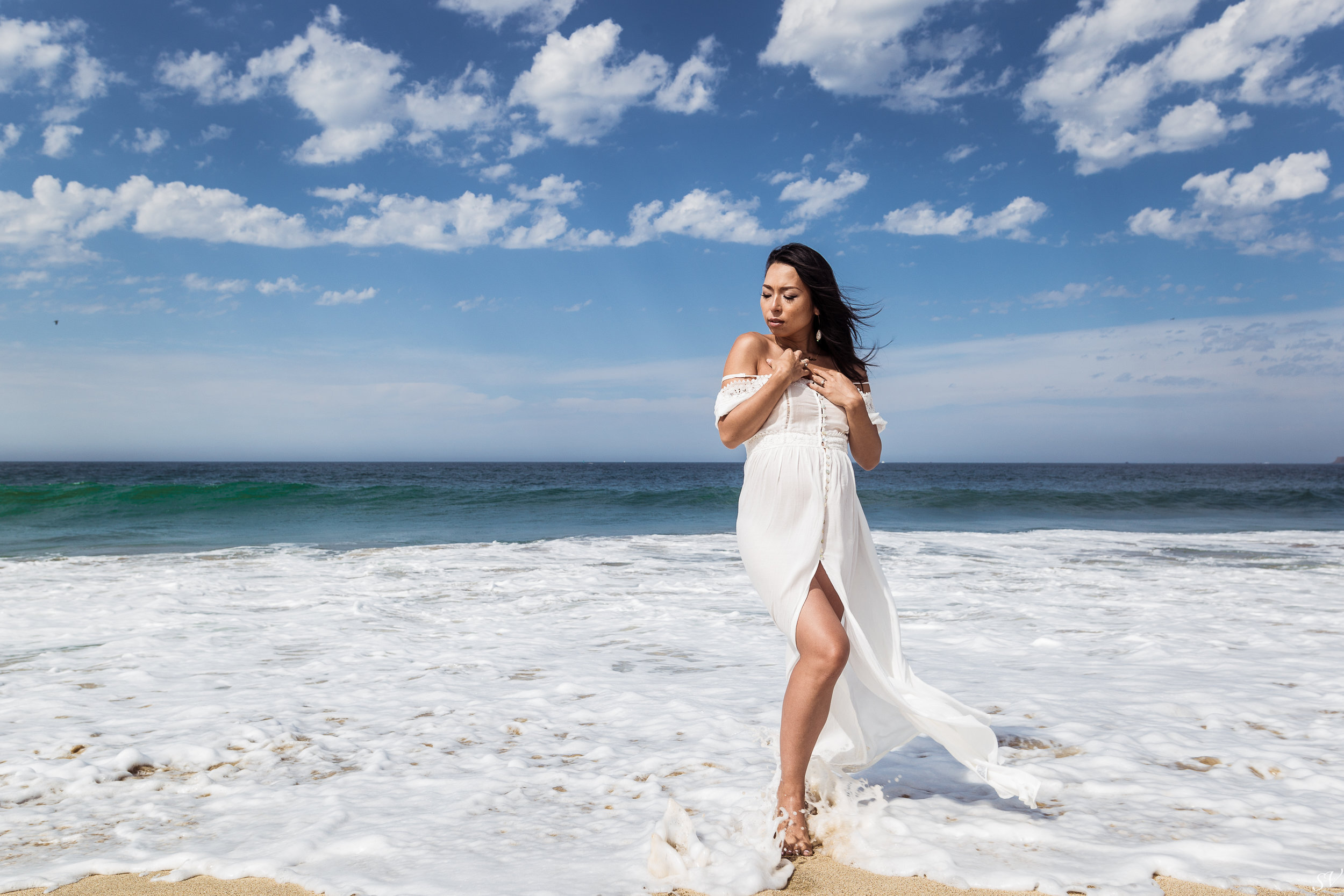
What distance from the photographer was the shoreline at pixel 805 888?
7.92ft

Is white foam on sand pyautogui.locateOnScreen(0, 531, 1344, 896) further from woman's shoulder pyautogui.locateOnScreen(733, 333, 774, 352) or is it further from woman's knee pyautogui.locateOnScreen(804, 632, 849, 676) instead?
woman's shoulder pyautogui.locateOnScreen(733, 333, 774, 352)

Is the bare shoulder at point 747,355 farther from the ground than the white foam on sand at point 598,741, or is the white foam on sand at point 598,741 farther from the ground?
the bare shoulder at point 747,355

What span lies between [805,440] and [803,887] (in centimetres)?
152

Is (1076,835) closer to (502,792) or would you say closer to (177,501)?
(502,792)

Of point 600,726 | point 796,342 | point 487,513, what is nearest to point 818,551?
point 796,342

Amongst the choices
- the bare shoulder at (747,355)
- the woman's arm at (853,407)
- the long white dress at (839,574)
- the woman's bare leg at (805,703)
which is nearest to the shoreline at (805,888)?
the woman's bare leg at (805,703)

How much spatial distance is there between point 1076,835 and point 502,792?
2.30 metres

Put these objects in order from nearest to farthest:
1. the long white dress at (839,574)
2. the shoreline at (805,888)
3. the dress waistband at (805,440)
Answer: the shoreline at (805,888), the long white dress at (839,574), the dress waistband at (805,440)

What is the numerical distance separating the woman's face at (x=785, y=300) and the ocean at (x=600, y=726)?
71.4 inches

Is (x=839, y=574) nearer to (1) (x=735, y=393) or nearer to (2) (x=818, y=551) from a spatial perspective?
(2) (x=818, y=551)

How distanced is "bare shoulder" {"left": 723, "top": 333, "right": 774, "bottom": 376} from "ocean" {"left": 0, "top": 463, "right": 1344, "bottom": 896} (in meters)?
1.65

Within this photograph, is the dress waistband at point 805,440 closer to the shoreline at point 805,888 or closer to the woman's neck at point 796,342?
the woman's neck at point 796,342

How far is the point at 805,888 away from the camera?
95.9 inches

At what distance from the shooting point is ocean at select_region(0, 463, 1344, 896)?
8.79 ft
